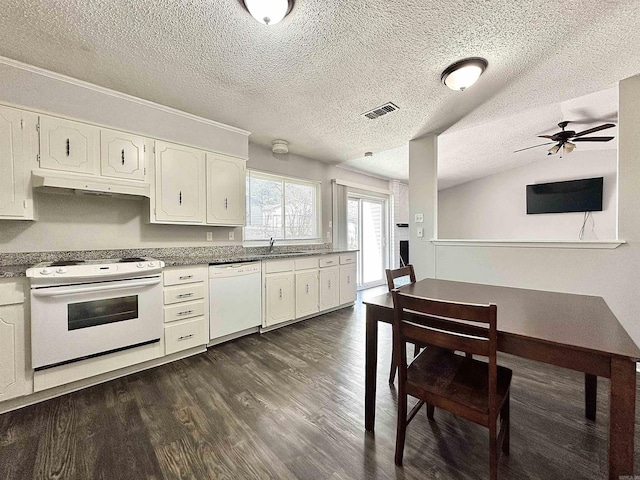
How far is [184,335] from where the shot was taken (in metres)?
2.43

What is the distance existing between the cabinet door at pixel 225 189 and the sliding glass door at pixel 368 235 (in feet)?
8.15

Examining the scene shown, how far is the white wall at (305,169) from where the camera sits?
3627 mm

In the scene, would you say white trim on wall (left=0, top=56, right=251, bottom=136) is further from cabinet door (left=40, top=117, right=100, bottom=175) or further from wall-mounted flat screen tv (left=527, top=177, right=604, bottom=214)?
wall-mounted flat screen tv (left=527, top=177, right=604, bottom=214)

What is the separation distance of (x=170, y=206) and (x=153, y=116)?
0.88 m

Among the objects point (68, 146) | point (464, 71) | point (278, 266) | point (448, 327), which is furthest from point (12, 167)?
point (464, 71)

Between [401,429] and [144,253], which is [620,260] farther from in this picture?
[144,253]

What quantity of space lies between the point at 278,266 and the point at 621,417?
9.15ft

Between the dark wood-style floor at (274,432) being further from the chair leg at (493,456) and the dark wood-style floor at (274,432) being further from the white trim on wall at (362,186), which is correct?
the white trim on wall at (362,186)

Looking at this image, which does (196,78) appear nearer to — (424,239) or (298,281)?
(298,281)

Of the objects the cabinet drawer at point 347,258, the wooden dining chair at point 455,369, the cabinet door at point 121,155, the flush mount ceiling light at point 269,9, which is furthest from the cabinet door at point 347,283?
the flush mount ceiling light at point 269,9

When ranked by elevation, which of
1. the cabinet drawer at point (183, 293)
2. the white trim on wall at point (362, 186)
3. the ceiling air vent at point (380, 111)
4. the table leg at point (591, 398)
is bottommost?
the table leg at point (591, 398)

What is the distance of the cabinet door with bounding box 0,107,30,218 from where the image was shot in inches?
73.0

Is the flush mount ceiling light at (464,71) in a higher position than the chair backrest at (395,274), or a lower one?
higher

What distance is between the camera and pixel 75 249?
2.27 m
